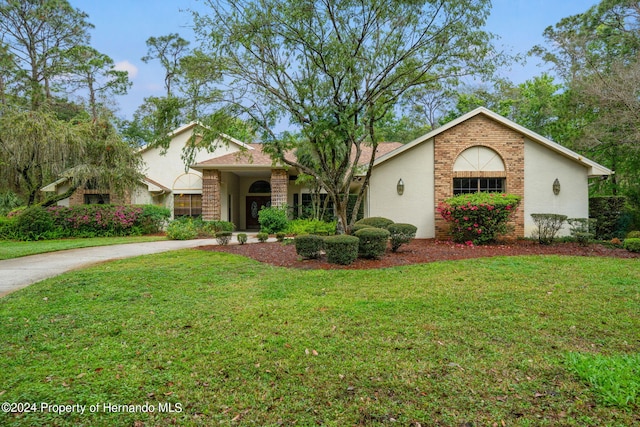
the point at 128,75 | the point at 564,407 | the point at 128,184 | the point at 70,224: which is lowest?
the point at 564,407

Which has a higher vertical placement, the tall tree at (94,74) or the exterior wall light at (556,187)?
the tall tree at (94,74)

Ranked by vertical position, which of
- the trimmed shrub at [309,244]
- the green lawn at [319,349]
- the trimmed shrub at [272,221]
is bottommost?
the green lawn at [319,349]

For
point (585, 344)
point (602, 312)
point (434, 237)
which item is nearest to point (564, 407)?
point (585, 344)

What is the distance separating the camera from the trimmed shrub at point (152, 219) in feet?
55.8

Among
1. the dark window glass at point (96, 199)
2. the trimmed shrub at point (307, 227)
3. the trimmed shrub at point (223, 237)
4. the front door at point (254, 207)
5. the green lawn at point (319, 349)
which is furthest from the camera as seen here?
the front door at point (254, 207)

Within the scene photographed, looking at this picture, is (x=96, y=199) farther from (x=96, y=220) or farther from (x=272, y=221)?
(x=272, y=221)

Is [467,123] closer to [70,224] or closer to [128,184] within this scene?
[128,184]

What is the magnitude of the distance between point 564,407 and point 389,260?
19.7 feet

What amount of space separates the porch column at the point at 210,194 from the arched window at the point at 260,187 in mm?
4116

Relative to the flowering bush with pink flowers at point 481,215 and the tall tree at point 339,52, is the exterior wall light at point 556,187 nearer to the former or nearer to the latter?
the flowering bush with pink flowers at point 481,215

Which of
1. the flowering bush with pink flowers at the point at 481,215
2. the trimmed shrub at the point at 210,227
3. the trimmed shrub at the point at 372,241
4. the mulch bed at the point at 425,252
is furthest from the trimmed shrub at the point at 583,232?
the trimmed shrub at the point at 210,227

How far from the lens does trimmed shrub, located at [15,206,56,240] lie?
14805 mm

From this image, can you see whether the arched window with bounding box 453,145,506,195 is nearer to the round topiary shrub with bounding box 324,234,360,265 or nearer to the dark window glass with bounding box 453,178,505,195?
the dark window glass with bounding box 453,178,505,195

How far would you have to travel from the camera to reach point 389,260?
28.4 ft
